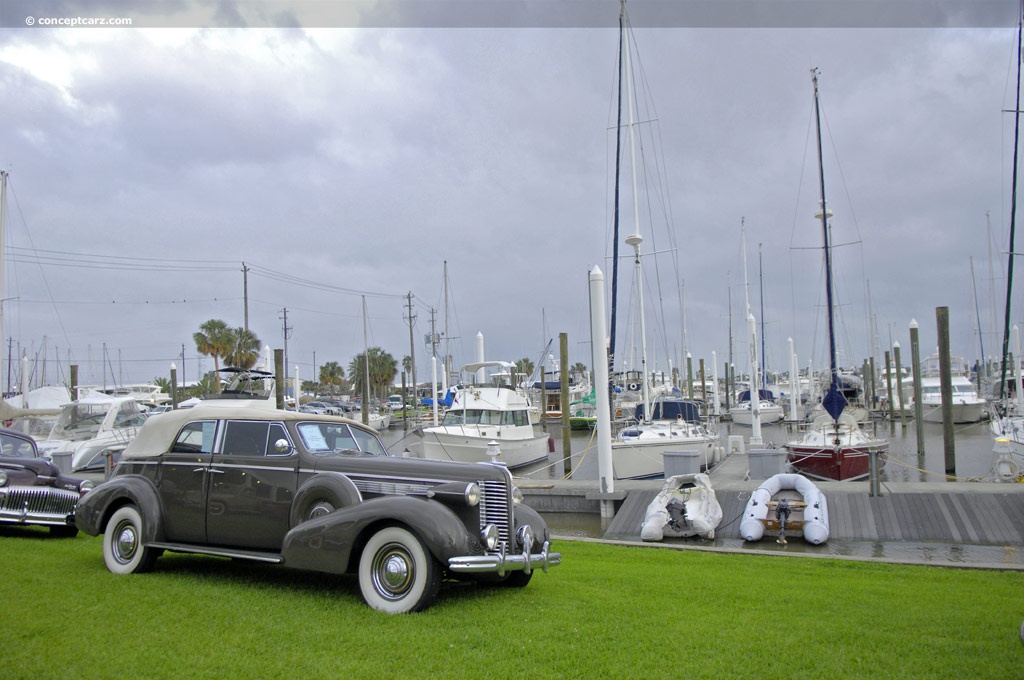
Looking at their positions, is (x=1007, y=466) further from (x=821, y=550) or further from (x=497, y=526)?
(x=497, y=526)

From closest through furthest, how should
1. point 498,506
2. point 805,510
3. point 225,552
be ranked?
point 498,506
point 225,552
point 805,510

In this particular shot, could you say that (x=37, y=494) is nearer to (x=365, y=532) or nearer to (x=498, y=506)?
(x=365, y=532)

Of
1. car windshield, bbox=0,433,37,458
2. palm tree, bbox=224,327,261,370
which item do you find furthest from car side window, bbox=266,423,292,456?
palm tree, bbox=224,327,261,370

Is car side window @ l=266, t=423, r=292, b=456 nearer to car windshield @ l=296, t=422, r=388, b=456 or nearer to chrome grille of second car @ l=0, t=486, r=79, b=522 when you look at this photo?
car windshield @ l=296, t=422, r=388, b=456

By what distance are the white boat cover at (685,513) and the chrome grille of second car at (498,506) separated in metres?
6.25

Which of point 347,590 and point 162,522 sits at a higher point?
point 162,522

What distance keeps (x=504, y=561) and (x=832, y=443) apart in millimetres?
18417

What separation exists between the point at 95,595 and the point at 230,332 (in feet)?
164

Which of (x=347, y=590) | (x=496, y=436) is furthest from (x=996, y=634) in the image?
(x=496, y=436)

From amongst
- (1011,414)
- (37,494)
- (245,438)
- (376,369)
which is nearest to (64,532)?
(37,494)

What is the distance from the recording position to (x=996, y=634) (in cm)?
571

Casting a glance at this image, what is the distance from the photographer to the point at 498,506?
6977 millimetres

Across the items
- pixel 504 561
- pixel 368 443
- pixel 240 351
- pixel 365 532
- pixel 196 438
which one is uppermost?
pixel 240 351

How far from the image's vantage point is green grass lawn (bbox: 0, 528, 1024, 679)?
5004 millimetres
